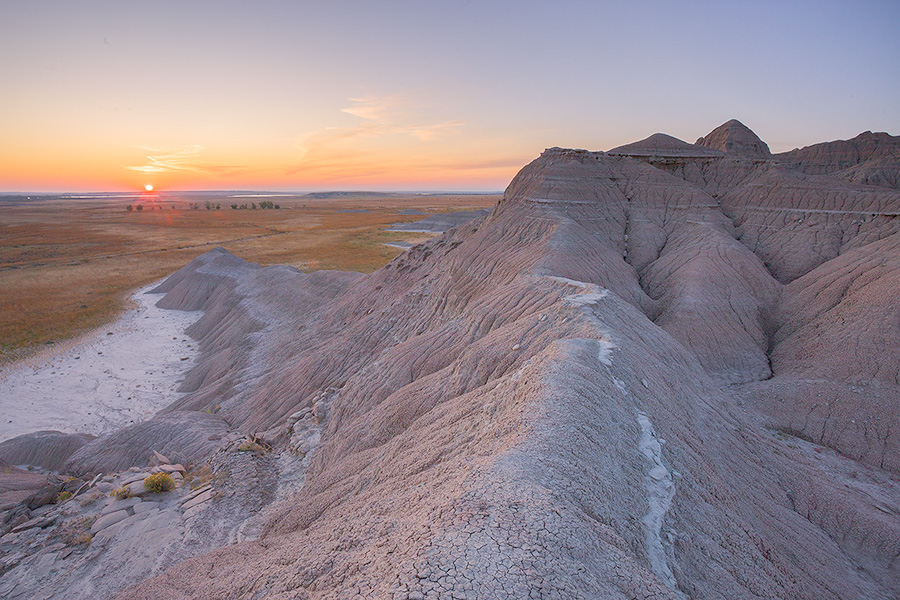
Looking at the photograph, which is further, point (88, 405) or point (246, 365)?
point (246, 365)

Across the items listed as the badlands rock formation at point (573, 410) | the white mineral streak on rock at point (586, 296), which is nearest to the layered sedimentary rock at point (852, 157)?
the badlands rock formation at point (573, 410)

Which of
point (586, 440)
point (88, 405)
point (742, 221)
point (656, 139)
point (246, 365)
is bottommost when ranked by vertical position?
point (88, 405)

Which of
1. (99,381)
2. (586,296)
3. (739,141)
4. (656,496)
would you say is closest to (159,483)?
(656,496)

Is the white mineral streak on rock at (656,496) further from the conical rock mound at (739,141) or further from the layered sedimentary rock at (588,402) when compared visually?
the conical rock mound at (739,141)

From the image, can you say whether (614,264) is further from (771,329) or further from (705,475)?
(705,475)

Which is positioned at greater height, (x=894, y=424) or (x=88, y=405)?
(x=894, y=424)

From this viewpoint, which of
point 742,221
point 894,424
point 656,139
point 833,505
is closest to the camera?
point 833,505

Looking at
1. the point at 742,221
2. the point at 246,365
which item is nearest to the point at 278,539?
the point at 246,365
